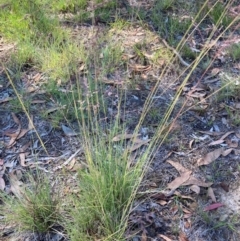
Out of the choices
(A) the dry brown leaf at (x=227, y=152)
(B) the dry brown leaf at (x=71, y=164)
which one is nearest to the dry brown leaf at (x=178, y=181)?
(A) the dry brown leaf at (x=227, y=152)

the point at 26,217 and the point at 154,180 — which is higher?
the point at 26,217

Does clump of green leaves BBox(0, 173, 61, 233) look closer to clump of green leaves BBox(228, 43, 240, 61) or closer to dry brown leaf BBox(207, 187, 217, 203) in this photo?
dry brown leaf BBox(207, 187, 217, 203)

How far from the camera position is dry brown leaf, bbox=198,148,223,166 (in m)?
2.43

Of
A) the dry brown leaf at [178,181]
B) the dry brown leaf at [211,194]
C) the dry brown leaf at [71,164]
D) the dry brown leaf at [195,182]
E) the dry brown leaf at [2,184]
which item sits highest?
the dry brown leaf at [2,184]

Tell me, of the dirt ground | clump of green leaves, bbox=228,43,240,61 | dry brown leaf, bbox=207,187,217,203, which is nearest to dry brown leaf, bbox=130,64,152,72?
the dirt ground

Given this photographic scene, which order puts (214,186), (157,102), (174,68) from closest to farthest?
(214,186), (157,102), (174,68)

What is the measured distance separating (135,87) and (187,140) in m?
0.59

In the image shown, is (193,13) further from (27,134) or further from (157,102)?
(27,134)

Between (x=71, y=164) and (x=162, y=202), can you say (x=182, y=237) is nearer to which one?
(x=162, y=202)

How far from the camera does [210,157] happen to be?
2455 mm

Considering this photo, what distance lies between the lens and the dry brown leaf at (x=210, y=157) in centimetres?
243

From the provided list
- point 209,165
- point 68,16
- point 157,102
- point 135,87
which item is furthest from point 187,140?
point 68,16

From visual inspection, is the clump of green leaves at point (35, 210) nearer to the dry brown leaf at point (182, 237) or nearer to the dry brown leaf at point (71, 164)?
the dry brown leaf at point (71, 164)

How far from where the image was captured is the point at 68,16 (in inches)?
140
